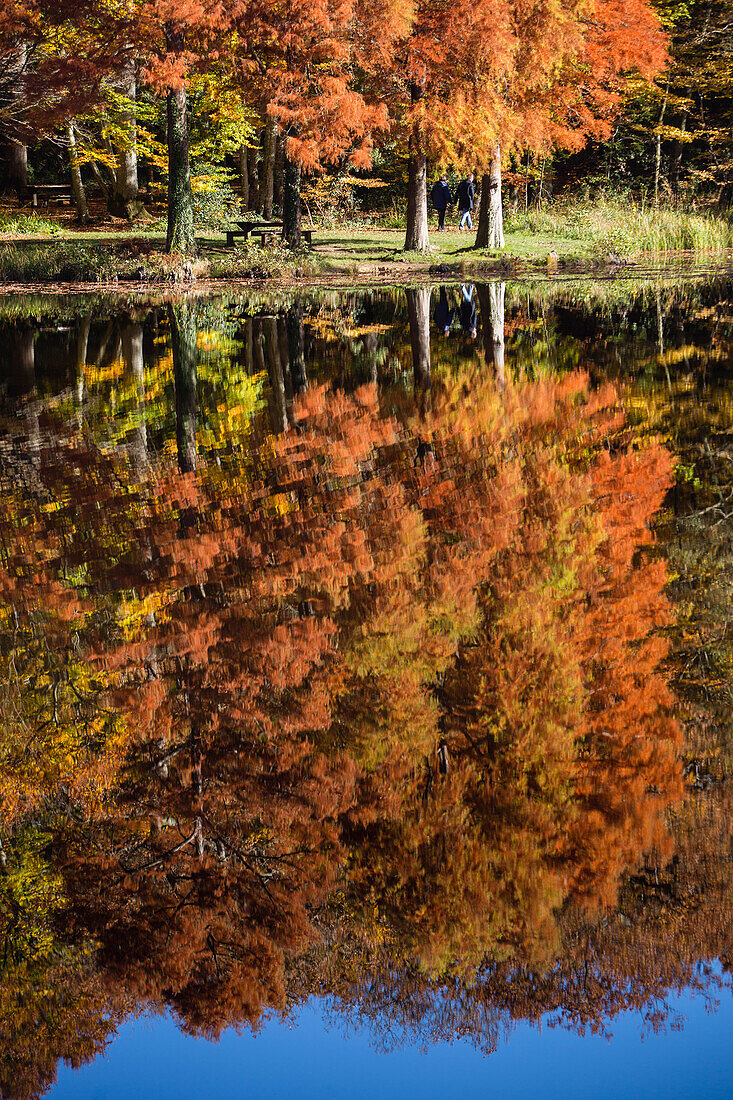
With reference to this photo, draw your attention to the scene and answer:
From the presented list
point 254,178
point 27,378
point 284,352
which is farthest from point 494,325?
point 254,178

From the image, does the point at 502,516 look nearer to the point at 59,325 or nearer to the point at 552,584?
the point at 552,584

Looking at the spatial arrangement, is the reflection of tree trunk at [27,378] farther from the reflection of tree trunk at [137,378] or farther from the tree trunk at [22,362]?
the reflection of tree trunk at [137,378]

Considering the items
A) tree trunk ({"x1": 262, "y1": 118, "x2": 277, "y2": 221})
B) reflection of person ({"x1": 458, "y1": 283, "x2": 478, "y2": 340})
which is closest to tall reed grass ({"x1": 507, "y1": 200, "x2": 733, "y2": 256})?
reflection of person ({"x1": 458, "y1": 283, "x2": 478, "y2": 340})

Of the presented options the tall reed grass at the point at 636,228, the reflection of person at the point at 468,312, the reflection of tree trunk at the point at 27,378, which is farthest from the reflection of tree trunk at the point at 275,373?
the tall reed grass at the point at 636,228

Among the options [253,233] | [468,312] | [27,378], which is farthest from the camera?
[253,233]

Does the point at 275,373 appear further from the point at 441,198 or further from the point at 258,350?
the point at 441,198

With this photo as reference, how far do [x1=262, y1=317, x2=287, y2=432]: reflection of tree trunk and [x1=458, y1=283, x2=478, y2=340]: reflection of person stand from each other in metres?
2.93

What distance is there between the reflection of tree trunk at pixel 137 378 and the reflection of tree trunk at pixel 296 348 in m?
1.79

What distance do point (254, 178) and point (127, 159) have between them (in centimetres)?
1035

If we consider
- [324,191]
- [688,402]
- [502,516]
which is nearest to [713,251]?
[324,191]

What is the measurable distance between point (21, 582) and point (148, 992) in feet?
11.7

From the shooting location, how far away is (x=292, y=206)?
1140 inches

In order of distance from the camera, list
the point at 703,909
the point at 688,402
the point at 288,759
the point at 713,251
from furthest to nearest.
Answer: the point at 713,251
the point at 688,402
the point at 288,759
the point at 703,909

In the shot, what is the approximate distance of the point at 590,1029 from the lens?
3.31 meters
